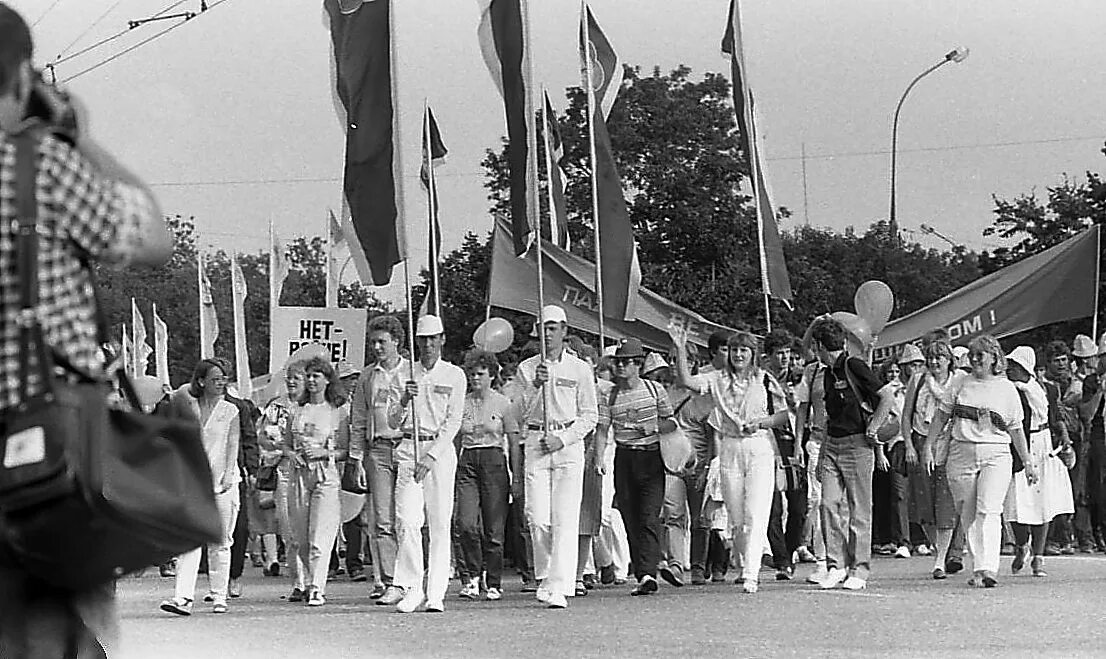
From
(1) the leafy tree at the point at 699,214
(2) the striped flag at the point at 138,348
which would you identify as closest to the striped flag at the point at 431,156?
(2) the striped flag at the point at 138,348

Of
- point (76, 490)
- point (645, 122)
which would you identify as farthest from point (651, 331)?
point (645, 122)

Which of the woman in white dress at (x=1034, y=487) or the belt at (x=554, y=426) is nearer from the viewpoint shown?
the belt at (x=554, y=426)

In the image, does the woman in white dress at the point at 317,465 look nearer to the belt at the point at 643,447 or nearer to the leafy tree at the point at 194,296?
the belt at the point at 643,447

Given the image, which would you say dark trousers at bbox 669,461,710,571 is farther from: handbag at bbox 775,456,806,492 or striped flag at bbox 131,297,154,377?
striped flag at bbox 131,297,154,377

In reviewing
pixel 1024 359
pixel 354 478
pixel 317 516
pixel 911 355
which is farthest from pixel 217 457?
pixel 1024 359

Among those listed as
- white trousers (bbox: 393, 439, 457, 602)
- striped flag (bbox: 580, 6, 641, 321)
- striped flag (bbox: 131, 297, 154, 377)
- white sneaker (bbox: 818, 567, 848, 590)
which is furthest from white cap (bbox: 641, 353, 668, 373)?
striped flag (bbox: 131, 297, 154, 377)

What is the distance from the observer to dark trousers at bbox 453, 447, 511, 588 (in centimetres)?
1417

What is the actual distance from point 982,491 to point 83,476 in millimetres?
11209

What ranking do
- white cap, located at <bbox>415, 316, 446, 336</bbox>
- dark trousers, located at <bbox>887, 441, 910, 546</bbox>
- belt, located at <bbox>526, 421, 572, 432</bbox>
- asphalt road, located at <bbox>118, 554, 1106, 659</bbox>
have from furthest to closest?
dark trousers, located at <bbox>887, 441, 910, 546</bbox>, belt, located at <bbox>526, 421, 572, 432</bbox>, white cap, located at <bbox>415, 316, 446, 336</bbox>, asphalt road, located at <bbox>118, 554, 1106, 659</bbox>

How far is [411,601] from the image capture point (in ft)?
43.0

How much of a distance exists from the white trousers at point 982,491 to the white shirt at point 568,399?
9.70 ft

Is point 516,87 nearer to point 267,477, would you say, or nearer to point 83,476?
point 267,477

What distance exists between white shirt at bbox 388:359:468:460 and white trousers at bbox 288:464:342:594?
43.6 inches

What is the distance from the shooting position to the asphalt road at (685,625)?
33.7 feet
